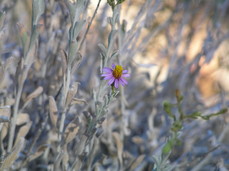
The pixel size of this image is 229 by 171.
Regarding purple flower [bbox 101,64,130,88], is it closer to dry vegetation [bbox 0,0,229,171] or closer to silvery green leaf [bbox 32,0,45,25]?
dry vegetation [bbox 0,0,229,171]

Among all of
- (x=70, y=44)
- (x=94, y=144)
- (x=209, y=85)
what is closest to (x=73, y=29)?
(x=70, y=44)

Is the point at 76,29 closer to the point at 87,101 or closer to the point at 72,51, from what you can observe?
the point at 72,51

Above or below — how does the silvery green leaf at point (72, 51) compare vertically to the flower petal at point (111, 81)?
above

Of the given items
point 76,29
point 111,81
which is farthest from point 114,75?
point 76,29

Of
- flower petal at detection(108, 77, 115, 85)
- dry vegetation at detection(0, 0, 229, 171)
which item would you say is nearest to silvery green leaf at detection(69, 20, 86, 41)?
dry vegetation at detection(0, 0, 229, 171)

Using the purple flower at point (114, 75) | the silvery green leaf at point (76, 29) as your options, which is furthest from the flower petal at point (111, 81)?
the silvery green leaf at point (76, 29)

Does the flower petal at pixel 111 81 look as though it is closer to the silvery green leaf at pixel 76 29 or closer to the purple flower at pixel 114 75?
the purple flower at pixel 114 75

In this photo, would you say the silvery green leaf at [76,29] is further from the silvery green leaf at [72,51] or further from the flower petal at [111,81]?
the flower petal at [111,81]

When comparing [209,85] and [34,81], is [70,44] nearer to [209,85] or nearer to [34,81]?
[34,81]

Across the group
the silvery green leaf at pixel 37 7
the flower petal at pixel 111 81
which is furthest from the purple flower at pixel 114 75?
the silvery green leaf at pixel 37 7
